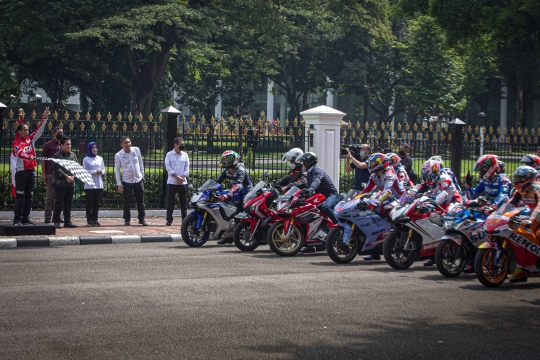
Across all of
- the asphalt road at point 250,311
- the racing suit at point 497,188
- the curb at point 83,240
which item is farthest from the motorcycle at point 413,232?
the curb at point 83,240

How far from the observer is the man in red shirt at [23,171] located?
42.2 ft

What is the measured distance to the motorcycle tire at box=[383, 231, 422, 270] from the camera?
10637mm

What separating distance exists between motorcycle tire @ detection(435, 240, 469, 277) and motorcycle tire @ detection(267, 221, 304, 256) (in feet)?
8.59

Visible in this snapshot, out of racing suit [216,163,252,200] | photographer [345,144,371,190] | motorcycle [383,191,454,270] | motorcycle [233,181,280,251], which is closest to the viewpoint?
motorcycle [383,191,454,270]

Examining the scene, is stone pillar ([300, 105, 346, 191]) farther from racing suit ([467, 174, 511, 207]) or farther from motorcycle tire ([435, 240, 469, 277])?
motorcycle tire ([435, 240, 469, 277])

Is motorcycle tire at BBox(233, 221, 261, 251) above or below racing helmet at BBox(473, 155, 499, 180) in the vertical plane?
below

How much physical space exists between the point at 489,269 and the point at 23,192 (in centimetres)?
783

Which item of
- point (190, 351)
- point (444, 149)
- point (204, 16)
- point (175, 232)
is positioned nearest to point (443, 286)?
point (190, 351)

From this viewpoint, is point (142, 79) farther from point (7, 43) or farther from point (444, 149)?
point (444, 149)

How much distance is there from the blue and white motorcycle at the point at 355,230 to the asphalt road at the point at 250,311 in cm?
25

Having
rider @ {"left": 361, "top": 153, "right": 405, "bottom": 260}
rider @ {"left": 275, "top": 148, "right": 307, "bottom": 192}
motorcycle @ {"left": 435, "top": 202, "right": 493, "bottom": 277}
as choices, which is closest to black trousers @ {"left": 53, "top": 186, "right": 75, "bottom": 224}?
rider @ {"left": 275, "top": 148, "right": 307, "bottom": 192}

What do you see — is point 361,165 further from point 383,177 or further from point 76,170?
point 76,170

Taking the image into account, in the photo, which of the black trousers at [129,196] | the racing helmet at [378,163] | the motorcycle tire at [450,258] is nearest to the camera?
the motorcycle tire at [450,258]

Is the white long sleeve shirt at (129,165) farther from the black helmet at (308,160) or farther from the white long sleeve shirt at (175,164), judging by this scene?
the black helmet at (308,160)
